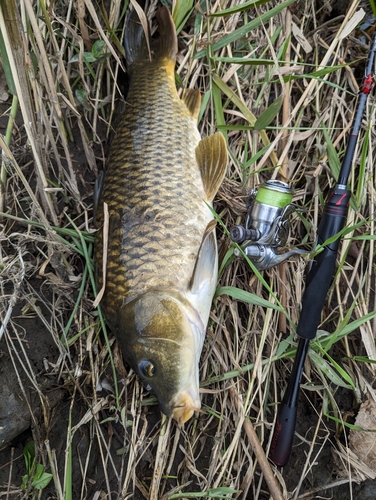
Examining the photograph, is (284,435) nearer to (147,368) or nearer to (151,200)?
(147,368)

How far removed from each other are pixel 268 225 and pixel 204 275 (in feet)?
1.36

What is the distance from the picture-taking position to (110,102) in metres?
2.34

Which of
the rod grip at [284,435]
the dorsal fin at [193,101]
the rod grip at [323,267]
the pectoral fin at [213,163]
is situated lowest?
the rod grip at [284,435]

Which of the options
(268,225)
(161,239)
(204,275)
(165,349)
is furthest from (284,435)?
(161,239)

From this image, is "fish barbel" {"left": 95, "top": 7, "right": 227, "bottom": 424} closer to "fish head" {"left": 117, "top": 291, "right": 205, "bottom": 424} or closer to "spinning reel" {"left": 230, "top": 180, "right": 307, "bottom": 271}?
"fish head" {"left": 117, "top": 291, "right": 205, "bottom": 424}

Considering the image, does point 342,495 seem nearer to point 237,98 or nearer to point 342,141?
point 342,141

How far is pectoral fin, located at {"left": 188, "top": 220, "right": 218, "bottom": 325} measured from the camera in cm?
183

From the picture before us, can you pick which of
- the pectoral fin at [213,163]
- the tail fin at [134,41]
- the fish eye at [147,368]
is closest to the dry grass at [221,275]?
the tail fin at [134,41]

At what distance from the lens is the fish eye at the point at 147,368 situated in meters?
1.75

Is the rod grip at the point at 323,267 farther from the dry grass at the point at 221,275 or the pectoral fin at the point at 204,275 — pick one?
the pectoral fin at the point at 204,275

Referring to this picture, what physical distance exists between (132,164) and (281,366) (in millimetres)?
1384

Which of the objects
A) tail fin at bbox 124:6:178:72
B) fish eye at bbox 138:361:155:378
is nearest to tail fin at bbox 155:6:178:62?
tail fin at bbox 124:6:178:72

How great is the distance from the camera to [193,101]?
2.19m

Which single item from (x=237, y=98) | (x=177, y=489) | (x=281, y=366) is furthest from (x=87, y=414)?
(x=237, y=98)
